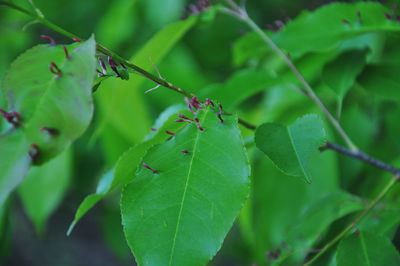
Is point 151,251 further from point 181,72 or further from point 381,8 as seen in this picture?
point 181,72

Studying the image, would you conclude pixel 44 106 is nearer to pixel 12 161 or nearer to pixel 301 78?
pixel 12 161

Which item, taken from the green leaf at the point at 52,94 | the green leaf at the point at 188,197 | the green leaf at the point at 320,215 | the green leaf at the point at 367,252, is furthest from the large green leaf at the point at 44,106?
the green leaf at the point at 320,215

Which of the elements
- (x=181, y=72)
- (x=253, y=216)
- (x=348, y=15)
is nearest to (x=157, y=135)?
(x=348, y=15)

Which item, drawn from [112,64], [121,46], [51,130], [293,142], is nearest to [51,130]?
[51,130]

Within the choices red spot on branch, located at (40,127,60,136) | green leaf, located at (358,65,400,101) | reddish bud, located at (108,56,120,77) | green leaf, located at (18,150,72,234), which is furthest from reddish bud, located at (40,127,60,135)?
green leaf, located at (18,150,72,234)

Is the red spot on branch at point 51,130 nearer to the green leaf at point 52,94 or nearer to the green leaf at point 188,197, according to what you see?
the green leaf at point 52,94

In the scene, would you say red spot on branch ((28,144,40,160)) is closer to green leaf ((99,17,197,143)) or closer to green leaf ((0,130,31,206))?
green leaf ((0,130,31,206))
